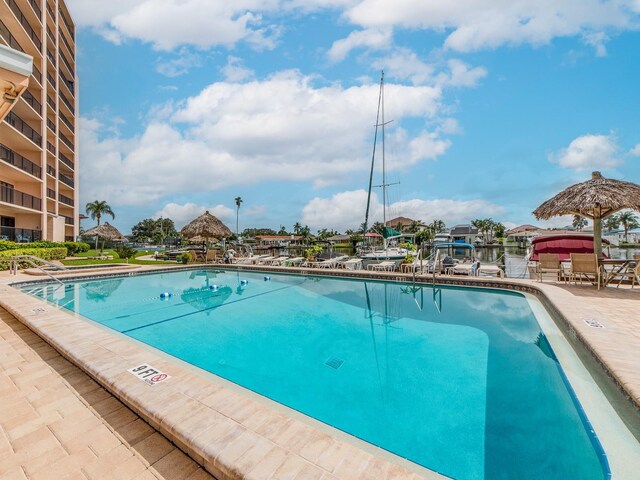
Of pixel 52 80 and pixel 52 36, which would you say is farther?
pixel 52 36

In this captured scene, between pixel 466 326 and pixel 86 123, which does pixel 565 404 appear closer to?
pixel 466 326

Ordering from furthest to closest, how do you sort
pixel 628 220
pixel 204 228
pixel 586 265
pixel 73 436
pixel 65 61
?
pixel 628 220 < pixel 65 61 < pixel 204 228 < pixel 586 265 < pixel 73 436

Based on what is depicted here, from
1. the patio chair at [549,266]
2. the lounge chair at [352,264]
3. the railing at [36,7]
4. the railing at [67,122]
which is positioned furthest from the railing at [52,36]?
the patio chair at [549,266]

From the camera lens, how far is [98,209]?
50500mm

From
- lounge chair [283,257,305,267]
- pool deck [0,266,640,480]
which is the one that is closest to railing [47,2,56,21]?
lounge chair [283,257,305,267]

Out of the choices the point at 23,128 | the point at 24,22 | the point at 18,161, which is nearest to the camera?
the point at 18,161

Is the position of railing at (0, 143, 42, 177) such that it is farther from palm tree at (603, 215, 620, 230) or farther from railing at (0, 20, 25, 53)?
palm tree at (603, 215, 620, 230)

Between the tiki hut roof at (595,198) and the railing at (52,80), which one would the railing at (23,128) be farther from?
the tiki hut roof at (595,198)

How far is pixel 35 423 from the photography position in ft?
8.25

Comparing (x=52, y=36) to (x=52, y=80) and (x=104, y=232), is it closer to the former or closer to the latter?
(x=52, y=80)

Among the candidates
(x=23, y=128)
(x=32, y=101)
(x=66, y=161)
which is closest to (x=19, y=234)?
(x=23, y=128)

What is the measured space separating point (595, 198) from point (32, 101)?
96.0 feet

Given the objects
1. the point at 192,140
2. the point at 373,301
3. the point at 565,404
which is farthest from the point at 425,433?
the point at 192,140

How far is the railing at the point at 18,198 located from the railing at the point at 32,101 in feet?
18.2
